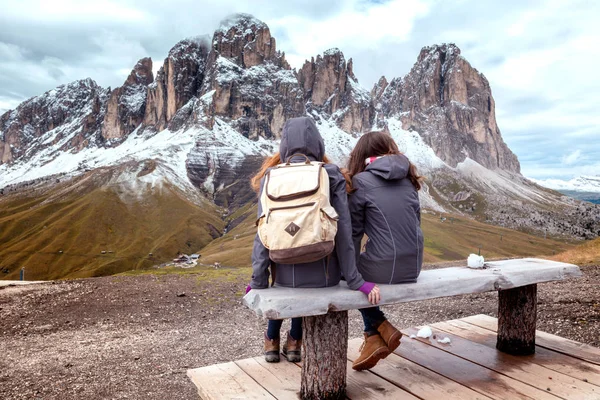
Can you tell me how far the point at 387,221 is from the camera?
5.17 meters

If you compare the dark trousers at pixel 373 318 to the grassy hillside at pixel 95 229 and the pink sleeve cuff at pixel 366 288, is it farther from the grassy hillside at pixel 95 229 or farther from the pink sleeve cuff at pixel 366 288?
the grassy hillside at pixel 95 229

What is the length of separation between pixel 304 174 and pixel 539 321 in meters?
8.88

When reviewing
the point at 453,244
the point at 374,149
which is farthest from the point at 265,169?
the point at 453,244

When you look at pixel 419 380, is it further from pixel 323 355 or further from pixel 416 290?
pixel 323 355

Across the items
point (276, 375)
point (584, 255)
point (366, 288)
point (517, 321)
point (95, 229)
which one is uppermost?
point (366, 288)

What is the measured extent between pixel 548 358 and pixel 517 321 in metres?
0.61

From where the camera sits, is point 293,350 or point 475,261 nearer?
point 293,350

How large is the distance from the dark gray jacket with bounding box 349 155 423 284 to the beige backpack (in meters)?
0.92

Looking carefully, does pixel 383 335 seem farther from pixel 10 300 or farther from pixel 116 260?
pixel 116 260

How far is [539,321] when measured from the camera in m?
10.3

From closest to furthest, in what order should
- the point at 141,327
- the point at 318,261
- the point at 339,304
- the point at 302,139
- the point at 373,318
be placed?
the point at 339,304
the point at 318,261
the point at 302,139
the point at 373,318
the point at 141,327

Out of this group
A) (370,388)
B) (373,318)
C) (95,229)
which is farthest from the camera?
(95,229)

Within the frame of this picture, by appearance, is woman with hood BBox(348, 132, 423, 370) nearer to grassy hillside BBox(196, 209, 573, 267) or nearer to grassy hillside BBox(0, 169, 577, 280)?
grassy hillside BBox(196, 209, 573, 267)

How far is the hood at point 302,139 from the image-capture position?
4977mm
